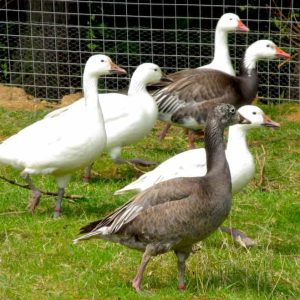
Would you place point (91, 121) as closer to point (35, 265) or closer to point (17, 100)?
point (35, 265)

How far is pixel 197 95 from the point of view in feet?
38.2

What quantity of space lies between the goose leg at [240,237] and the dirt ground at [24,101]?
5172 mm

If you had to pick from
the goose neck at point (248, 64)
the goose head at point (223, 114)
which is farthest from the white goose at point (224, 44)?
the goose head at point (223, 114)

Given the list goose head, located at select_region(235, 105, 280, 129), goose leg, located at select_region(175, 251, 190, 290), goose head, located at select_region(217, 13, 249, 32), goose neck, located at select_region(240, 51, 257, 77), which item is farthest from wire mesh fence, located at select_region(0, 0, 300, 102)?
goose leg, located at select_region(175, 251, 190, 290)

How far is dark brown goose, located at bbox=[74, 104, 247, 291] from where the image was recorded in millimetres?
6730

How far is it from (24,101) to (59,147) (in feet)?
17.5

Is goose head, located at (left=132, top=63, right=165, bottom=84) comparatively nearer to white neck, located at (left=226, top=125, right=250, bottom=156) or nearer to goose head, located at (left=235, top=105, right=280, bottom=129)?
goose head, located at (left=235, top=105, right=280, bottom=129)

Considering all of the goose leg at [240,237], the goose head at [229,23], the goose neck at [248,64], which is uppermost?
the goose head at [229,23]

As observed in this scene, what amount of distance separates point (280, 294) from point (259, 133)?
5760 mm

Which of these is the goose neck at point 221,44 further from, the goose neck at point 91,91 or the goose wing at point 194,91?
the goose neck at point 91,91

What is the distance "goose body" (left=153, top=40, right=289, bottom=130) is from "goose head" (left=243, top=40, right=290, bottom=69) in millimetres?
504

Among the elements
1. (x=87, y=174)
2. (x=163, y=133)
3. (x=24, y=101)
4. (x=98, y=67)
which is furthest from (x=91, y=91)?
(x=24, y=101)

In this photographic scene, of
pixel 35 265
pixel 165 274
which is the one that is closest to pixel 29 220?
pixel 35 265

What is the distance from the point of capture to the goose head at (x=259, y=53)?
489 inches
